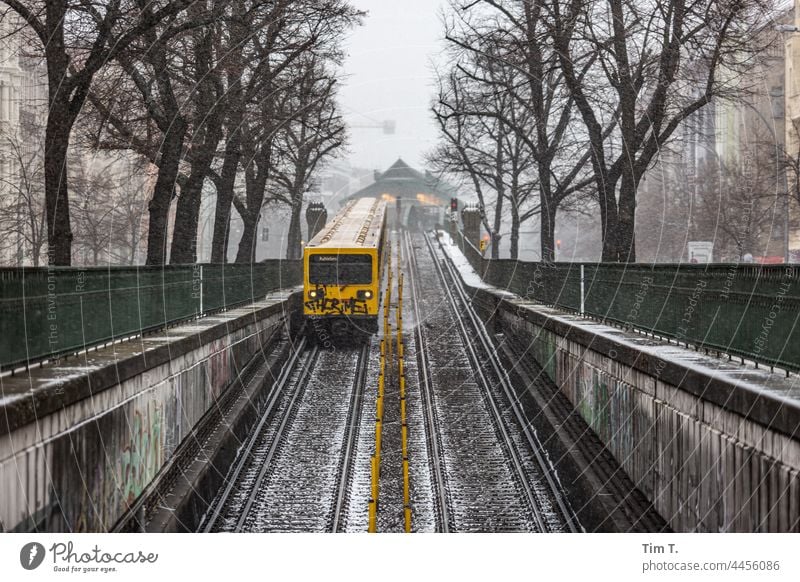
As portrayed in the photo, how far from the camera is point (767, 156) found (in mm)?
46875

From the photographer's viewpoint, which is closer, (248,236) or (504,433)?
(504,433)

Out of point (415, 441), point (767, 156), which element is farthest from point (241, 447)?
point (767, 156)

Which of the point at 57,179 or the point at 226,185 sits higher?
the point at 226,185

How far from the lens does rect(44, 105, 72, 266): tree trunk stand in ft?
60.7

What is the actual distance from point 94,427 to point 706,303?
753 cm

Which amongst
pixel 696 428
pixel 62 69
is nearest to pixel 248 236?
pixel 62 69

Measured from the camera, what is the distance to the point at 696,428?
11414mm

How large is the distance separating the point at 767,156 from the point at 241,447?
106 ft

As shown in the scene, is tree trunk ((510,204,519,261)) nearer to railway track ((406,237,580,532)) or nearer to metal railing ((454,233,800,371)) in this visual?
railway track ((406,237,580,532))

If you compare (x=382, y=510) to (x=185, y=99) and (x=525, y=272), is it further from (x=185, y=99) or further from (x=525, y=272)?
(x=525, y=272)

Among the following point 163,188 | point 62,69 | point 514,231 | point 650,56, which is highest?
point 650,56

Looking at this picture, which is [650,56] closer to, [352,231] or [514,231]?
[352,231]

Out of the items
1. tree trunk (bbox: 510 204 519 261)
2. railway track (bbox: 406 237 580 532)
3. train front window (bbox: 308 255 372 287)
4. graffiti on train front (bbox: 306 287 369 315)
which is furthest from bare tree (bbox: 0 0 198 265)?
tree trunk (bbox: 510 204 519 261)
